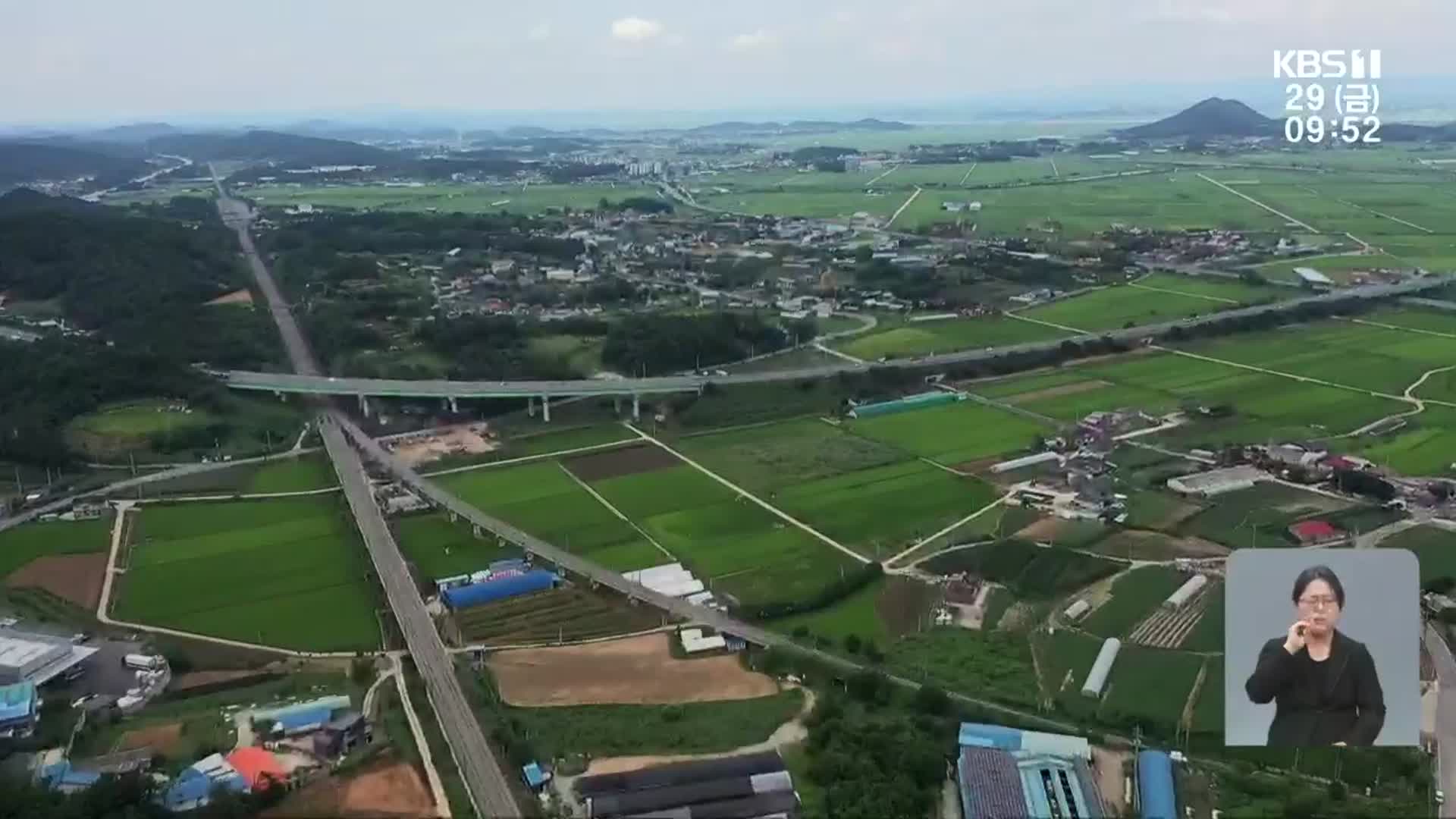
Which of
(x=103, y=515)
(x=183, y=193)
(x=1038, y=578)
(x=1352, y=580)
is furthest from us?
(x=183, y=193)

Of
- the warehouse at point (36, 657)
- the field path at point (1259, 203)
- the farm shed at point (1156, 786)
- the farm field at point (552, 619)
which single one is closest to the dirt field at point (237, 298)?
the warehouse at point (36, 657)

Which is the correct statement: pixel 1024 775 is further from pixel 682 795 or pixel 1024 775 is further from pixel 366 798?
pixel 366 798

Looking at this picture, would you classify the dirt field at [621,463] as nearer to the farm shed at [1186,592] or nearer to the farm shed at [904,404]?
the farm shed at [904,404]

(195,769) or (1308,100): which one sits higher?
(1308,100)

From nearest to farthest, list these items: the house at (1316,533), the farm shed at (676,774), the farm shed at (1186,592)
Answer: the farm shed at (676,774) < the farm shed at (1186,592) < the house at (1316,533)

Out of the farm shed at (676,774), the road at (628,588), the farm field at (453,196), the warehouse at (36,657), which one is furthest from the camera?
the farm field at (453,196)

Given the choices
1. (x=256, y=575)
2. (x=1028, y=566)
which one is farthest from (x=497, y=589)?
(x=1028, y=566)

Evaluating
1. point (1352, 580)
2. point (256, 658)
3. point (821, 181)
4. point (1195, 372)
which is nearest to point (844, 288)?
point (1195, 372)

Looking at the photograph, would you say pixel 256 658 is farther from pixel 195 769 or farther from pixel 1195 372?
pixel 1195 372
